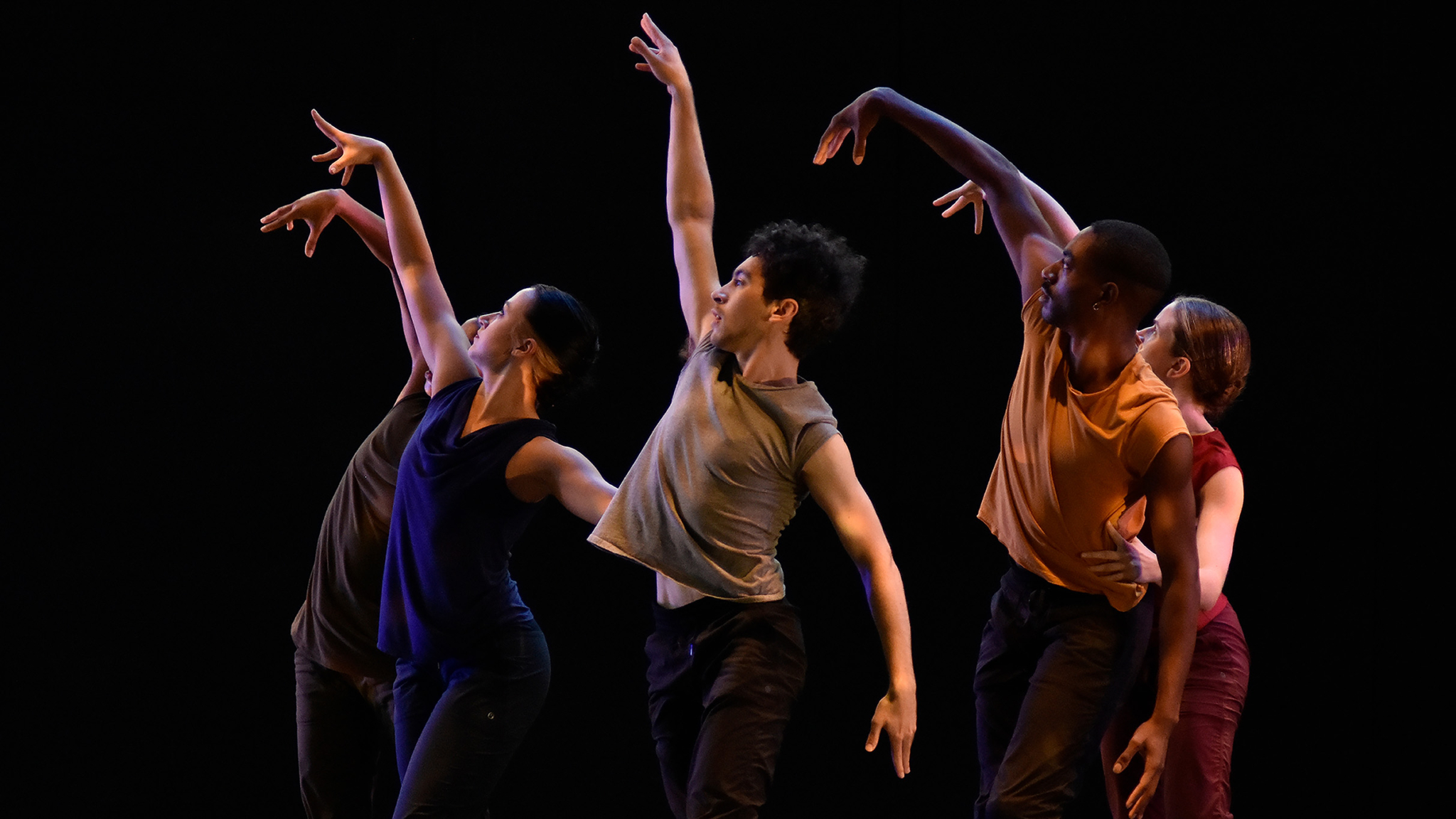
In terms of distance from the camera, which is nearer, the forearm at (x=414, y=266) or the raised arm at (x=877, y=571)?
the raised arm at (x=877, y=571)

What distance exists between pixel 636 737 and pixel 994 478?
1.87 m

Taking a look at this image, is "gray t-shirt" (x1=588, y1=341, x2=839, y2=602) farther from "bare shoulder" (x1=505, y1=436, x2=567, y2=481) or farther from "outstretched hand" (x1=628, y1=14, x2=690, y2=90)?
"outstretched hand" (x1=628, y1=14, x2=690, y2=90)

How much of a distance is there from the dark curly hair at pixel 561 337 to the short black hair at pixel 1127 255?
42.3 inches

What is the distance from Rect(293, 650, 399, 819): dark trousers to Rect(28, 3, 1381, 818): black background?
1176 millimetres

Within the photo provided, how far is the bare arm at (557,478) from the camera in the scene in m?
2.51

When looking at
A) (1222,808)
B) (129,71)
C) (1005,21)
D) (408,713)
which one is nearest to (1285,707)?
(1222,808)

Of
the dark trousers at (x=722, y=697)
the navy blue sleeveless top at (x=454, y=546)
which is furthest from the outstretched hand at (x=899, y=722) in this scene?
the navy blue sleeveless top at (x=454, y=546)

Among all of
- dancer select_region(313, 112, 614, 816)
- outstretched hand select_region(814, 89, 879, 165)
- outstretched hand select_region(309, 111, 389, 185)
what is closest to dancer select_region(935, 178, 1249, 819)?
outstretched hand select_region(814, 89, 879, 165)

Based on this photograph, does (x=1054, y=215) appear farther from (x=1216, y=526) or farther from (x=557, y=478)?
(x=557, y=478)

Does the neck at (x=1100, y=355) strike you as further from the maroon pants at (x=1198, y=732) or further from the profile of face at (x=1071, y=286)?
the maroon pants at (x=1198, y=732)

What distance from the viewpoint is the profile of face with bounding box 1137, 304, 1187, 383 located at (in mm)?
2783

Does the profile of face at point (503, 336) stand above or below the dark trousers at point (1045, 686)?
above

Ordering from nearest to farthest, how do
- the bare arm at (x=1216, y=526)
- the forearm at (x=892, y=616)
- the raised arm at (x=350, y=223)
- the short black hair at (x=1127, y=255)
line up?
the forearm at (x=892, y=616) → the short black hair at (x=1127, y=255) → the bare arm at (x=1216, y=526) → the raised arm at (x=350, y=223)

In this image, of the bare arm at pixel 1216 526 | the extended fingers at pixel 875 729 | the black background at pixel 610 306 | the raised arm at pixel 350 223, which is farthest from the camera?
the black background at pixel 610 306
